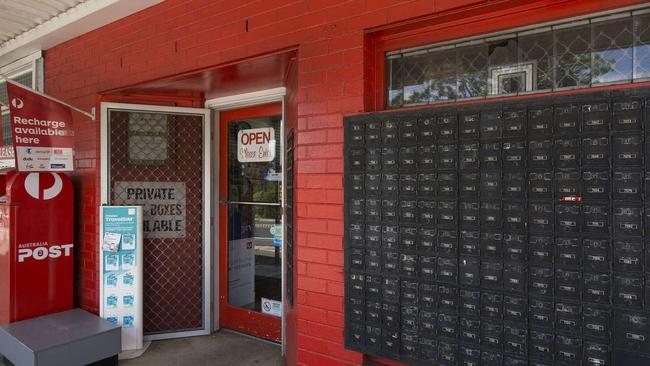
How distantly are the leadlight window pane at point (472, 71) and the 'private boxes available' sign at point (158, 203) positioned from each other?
314cm

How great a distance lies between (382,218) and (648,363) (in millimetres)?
1287

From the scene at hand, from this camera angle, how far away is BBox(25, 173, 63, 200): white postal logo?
4105mm

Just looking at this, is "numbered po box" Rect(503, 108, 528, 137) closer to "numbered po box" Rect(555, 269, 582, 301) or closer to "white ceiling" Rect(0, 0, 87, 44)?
"numbered po box" Rect(555, 269, 582, 301)

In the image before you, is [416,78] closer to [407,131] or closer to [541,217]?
[407,131]

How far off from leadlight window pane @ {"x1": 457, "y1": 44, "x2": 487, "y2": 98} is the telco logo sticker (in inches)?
163

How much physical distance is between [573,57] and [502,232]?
90 centimetres

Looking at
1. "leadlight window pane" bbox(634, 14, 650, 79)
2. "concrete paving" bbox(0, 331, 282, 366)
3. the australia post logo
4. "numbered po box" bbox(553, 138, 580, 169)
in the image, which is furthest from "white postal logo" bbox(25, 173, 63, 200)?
"leadlight window pane" bbox(634, 14, 650, 79)

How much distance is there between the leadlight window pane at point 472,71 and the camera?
2.27 meters

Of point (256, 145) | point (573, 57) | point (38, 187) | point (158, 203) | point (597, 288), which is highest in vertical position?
point (573, 57)

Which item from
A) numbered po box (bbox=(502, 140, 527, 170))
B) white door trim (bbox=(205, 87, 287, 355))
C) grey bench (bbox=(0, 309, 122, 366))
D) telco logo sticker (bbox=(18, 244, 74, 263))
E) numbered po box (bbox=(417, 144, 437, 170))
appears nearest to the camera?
numbered po box (bbox=(502, 140, 527, 170))

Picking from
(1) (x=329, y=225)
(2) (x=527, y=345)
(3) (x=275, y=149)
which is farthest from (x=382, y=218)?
(3) (x=275, y=149)

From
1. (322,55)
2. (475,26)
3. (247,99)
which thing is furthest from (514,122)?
(247,99)

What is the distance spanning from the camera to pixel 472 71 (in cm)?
230

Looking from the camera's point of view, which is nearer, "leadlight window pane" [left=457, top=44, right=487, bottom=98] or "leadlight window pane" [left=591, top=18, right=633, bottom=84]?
"leadlight window pane" [left=591, top=18, right=633, bottom=84]
